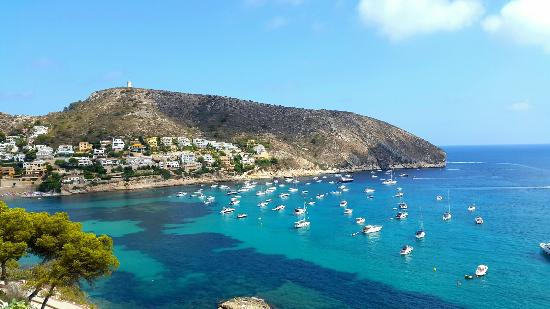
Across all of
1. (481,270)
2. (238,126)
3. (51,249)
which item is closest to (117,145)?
(238,126)

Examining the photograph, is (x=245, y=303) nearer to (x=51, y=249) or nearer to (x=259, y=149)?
(x=51, y=249)

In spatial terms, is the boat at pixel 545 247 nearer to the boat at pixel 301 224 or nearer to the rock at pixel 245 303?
the boat at pixel 301 224

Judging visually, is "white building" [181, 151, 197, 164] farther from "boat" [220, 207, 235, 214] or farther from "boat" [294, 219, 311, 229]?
"boat" [294, 219, 311, 229]

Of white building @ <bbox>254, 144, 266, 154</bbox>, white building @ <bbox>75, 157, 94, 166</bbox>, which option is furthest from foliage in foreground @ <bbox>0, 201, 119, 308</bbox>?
white building @ <bbox>254, 144, 266, 154</bbox>

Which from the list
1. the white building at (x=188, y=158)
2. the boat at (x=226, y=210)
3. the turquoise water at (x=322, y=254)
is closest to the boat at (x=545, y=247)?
the turquoise water at (x=322, y=254)

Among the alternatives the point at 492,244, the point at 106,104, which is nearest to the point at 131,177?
the point at 106,104
